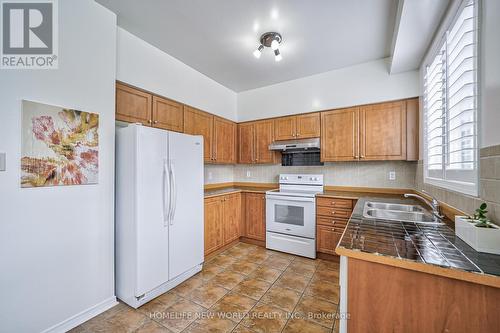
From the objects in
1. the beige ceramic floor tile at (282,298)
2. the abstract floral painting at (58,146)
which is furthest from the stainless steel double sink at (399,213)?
the abstract floral painting at (58,146)

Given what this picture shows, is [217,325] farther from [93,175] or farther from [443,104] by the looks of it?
[443,104]

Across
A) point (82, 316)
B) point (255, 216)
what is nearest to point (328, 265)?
point (255, 216)

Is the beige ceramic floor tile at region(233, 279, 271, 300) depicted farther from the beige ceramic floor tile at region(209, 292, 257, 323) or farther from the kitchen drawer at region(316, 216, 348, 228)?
the kitchen drawer at region(316, 216, 348, 228)

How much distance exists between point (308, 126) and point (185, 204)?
218 cm

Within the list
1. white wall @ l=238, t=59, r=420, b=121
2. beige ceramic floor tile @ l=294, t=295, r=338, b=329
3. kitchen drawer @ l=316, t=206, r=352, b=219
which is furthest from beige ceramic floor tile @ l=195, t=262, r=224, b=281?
white wall @ l=238, t=59, r=420, b=121

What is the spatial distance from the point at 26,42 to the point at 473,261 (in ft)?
9.95

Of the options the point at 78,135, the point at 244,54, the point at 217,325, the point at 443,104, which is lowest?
the point at 217,325

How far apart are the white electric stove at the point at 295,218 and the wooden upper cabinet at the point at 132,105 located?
2.02 metres

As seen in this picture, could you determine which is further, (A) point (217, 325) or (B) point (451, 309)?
(A) point (217, 325)

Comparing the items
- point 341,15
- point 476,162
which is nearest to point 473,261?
point 476,162

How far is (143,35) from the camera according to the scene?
7.49ft

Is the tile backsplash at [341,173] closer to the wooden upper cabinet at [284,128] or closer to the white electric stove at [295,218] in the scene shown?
the white electric stove at [295,218]

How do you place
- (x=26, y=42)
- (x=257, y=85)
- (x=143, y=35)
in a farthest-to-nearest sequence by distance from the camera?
(x=257, y=85) → (x=143, y=35) → (x=26, y=42)

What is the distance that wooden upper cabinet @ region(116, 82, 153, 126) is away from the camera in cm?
213
